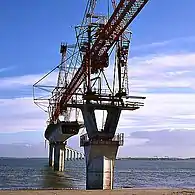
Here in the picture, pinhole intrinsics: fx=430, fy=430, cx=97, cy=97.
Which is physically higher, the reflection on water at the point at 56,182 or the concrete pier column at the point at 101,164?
the concrete pier column at the point at 101,164

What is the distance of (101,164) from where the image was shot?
4844 centimetres

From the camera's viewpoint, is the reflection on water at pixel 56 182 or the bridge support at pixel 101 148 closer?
the bridge support at pixel 101 148

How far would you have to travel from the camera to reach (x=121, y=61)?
5447 cm

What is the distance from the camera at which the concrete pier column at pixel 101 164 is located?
47.8 m

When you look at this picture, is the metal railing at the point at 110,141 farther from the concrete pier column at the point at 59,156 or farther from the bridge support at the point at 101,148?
the concrete pier column at the point at 59,156

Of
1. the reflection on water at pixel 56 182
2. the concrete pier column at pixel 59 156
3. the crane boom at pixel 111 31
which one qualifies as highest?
the crane boom at pixel 111 31

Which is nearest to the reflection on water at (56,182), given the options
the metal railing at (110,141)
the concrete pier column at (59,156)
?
the metal railing at (110,141)

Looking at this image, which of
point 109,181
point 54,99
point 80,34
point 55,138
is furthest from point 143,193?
point 55,138

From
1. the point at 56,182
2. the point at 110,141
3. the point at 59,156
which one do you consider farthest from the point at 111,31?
the point at 59,156

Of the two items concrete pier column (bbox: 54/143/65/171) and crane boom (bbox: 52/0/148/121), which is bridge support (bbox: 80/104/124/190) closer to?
crane boom (bbox: 52/0/148/121)

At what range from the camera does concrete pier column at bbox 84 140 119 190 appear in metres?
47.8

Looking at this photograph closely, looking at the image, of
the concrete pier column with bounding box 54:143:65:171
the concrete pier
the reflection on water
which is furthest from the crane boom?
the concrete pier column with bounding box 54:143:65:171

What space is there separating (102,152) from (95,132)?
244 centimetres

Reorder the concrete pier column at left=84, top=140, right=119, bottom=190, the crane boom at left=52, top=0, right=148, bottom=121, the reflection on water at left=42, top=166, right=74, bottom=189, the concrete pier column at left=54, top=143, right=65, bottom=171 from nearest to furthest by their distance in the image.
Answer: the crane boom at left=52, top=0, right=148, bottom=121 < the concrete pier column at left=84, top=140, right=119, bottom=190 < the reflection on water at left=42, top=166, right=74, bottom=189 < the concrete pier column at left=54, top=143, right=65, bottom=171
